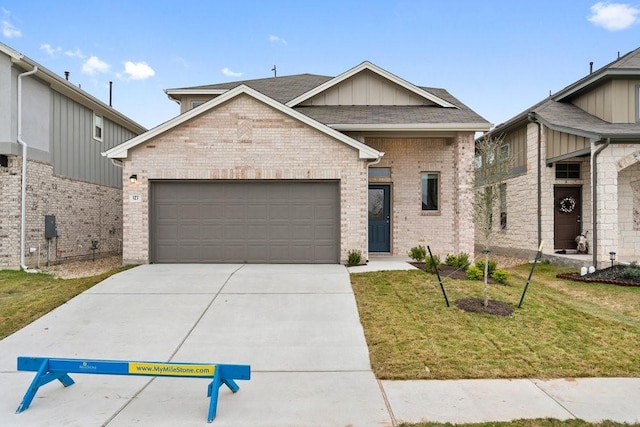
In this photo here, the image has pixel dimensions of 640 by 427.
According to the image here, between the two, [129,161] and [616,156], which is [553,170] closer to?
[616,156]

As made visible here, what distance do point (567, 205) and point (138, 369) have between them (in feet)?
48.8

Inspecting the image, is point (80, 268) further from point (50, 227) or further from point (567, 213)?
point (567, 213)

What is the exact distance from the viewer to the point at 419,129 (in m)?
12.2

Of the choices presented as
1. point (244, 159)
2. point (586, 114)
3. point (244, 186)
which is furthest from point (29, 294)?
point (586, 114)

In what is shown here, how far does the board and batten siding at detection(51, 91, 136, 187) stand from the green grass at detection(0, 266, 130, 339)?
169 inches

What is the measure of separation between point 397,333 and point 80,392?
13.4 feet

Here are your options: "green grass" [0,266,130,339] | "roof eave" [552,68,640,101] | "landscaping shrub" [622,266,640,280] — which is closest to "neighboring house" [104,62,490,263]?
"green grass" [0,266,130,339]

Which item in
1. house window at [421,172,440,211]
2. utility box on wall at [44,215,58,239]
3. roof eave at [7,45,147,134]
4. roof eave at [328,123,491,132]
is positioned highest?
roof eave at [7,45,147,134]

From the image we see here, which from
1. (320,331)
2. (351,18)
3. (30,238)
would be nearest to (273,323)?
(320,331)

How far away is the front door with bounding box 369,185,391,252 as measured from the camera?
13.5 m

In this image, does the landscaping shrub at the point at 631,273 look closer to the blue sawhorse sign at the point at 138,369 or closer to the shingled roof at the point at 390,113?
the shingled roof at the point at 390,113

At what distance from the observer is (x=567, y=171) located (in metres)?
14.5

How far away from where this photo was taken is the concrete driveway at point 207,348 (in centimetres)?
396

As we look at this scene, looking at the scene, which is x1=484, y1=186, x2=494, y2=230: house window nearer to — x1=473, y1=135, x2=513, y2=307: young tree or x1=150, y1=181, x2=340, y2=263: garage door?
x1=473, y1=135, x2=513, y2=307: young tree
